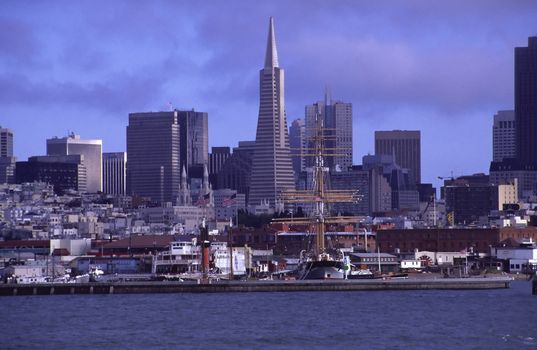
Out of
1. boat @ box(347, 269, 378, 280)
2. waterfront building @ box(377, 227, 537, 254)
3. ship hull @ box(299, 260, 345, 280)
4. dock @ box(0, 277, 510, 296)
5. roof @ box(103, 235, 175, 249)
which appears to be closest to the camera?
dock @ box(0, 277, 510, 296)

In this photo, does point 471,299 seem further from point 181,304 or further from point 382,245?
point 382,245

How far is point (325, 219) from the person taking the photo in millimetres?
149000

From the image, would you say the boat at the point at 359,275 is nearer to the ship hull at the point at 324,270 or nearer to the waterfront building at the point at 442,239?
the ship hull at the point at 324,270

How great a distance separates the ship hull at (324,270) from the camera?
420ft

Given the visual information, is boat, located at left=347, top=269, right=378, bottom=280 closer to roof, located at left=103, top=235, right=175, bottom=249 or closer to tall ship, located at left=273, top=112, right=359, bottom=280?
tall ship, located at left=273, top=112, right=359, bottom=280

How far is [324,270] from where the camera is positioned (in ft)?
422

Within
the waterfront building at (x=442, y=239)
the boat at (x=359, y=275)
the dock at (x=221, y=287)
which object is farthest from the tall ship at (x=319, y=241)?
the waterfront building at (x=442, y=239)

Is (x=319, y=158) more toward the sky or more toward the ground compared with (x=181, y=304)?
more toward the sky

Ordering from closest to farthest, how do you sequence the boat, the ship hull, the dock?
the dock
the ship hull
the boat

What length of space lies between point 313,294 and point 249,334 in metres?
35.2

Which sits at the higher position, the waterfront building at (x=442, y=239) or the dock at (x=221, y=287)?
the waterfront building at (x=442, y=239)

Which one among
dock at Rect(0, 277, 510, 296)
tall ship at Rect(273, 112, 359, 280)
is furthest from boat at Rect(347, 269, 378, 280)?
dock at Rect(0, 277, 510, 296)

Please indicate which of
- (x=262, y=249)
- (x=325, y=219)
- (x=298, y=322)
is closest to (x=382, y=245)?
(x=262, y=249)

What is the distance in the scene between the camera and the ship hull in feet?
420
